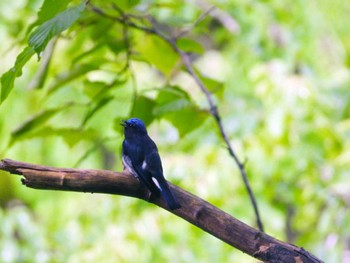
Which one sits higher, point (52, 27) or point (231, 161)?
point (231, 161)

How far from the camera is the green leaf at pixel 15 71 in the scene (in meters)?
1.41

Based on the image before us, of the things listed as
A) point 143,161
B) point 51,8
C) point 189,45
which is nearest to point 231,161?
point 189,45

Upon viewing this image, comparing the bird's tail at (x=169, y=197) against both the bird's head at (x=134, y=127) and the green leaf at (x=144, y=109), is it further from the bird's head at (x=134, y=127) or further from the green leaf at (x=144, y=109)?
the green leaf at (x=144, y=109)

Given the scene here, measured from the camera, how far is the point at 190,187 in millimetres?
3557

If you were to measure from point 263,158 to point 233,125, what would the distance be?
304 millimetres

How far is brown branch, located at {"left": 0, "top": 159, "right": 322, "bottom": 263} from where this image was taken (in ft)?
4.76

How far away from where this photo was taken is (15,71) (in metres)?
1.42

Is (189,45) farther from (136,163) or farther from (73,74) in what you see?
(136,163)

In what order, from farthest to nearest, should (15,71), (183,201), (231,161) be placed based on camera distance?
1. (231,161)
2. (183,201)
3. (15,71)

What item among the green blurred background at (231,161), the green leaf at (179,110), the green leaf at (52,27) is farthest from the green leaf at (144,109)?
the green blurred background at (231,161)

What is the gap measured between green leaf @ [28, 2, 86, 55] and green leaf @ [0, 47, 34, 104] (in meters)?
0.02

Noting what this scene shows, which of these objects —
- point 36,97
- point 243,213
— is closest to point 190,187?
point 243,213

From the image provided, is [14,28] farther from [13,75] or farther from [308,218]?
[13,75]

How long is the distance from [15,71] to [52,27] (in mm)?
118
